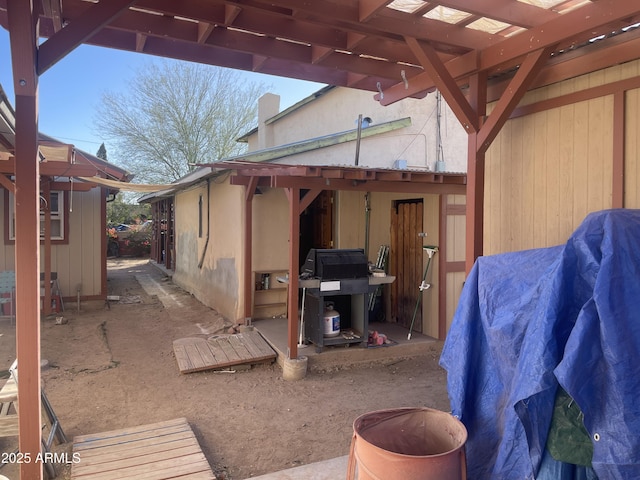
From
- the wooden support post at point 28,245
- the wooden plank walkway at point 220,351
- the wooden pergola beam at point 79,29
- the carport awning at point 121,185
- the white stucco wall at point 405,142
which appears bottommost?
the wooden plank walkway at point 220,351

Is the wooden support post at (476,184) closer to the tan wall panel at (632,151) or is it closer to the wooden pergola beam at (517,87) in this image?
the wooden pergola beam at (517,87)

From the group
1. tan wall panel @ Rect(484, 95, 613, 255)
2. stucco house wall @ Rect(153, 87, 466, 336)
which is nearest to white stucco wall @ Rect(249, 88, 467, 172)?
stucco house wall @ Rect(153, 87, 466, 336)

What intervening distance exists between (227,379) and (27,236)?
3720mm

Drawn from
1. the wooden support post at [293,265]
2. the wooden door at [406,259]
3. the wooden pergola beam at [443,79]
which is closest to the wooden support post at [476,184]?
the wooden pergola beam at [443,79]

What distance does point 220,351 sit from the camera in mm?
6082

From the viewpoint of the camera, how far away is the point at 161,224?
16438 mm

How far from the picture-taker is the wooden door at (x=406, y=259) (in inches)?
284

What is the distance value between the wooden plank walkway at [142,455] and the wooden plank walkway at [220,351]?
65.9 inches

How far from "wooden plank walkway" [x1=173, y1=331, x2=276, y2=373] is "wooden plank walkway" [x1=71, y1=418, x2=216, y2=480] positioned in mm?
1675

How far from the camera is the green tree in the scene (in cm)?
2131

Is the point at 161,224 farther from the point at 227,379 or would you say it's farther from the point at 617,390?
the point at 617,390

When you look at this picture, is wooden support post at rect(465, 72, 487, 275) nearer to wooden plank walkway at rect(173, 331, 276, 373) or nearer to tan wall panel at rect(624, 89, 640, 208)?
tan wall panel at rect(624, 89, 640, 208)

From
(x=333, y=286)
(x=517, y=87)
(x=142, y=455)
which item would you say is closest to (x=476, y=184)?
(x=517, y=87)

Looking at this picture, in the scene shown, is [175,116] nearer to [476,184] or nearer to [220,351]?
[220,351]
